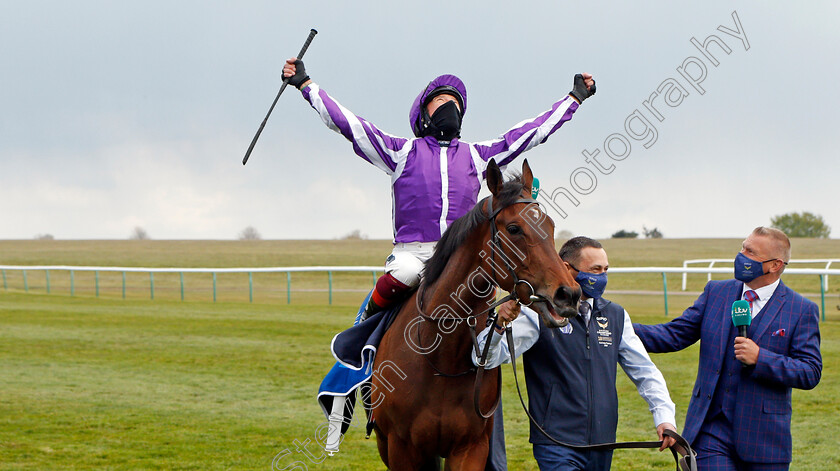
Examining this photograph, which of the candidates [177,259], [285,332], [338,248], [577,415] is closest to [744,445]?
[577,415]

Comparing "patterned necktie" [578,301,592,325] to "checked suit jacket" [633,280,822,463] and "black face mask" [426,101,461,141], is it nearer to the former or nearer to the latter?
"checked suit jacket" [633,280,822,463]

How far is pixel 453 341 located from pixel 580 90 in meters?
1.46

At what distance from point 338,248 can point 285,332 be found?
3076 centimetres

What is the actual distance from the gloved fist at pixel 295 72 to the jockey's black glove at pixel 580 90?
1247 millimetres

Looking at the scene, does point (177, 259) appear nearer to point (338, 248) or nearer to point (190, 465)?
point (338, 248)

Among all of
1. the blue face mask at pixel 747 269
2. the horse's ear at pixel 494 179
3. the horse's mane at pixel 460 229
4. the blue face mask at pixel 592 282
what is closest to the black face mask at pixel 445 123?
the horse's mane at pixel 460 229

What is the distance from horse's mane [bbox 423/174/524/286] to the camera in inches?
112

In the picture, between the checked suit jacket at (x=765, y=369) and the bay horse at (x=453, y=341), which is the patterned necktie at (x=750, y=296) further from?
the bay horse at (x=453, y=341)

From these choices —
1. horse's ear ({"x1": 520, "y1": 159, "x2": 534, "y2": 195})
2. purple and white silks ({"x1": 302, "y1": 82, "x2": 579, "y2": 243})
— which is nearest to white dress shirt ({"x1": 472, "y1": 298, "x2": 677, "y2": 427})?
horse's ear ({"x1": 520, "y1": 159, "x2": 534, "y2": 195})

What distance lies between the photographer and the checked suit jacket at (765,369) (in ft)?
10.3

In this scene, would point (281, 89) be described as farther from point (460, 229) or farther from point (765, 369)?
point (765, 369)

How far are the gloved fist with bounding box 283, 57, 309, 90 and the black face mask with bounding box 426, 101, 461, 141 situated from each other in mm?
615

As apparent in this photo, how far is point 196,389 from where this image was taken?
27.9 ft

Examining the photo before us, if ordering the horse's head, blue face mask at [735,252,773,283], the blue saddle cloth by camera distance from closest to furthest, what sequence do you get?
the horse's head, blue face mask at [735,252,773,283], the blue saddle cloth
